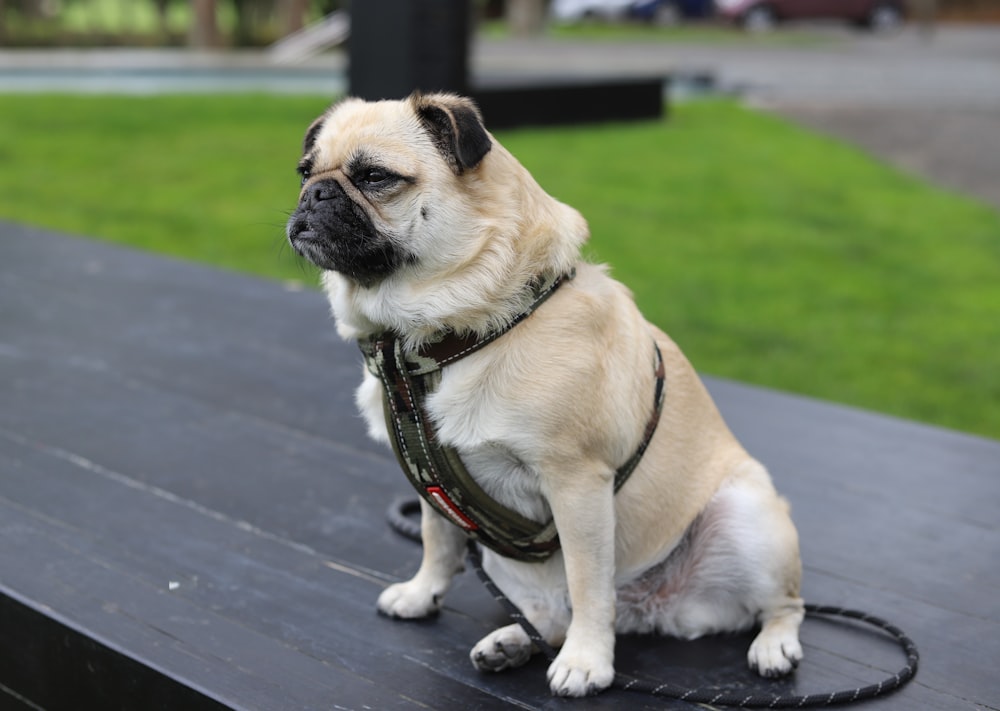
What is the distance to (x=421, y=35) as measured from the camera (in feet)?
15.3

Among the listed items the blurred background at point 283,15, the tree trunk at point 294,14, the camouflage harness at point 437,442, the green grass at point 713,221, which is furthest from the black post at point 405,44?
the tree trunk at point 294,14

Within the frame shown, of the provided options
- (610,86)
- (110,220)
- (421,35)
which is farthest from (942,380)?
(610,86)

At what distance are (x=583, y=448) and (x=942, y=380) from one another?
145 inches

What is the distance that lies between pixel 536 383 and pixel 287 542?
3.33ft

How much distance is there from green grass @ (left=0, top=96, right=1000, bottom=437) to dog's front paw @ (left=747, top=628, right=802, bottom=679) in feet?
2.73

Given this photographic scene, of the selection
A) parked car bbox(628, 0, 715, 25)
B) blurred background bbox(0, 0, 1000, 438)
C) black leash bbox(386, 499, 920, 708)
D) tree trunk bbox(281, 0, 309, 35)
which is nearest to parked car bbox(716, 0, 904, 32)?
parked car bbox(628, 0, 715, 25)

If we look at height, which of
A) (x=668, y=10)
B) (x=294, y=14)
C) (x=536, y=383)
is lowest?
(x=668, y=10)

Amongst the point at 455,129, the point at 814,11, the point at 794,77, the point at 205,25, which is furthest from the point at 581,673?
the point at 814,11

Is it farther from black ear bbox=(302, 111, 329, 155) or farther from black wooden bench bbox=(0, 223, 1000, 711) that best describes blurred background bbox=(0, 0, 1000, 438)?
black wooden bench bbox=(0, 223, 1000, 711)

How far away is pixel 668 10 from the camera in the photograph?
33.3 m

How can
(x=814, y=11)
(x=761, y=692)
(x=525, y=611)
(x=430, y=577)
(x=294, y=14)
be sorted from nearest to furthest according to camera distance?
(x=761, y=692) → (x=525, y=611) → (x=430, y=577) → (x=294, y=14) → (x=814, y=11)

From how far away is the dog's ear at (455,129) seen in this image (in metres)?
A: 1.97

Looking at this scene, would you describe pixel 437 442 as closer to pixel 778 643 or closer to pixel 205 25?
pixel 778 643

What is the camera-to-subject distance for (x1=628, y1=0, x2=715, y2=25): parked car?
33094 mm
